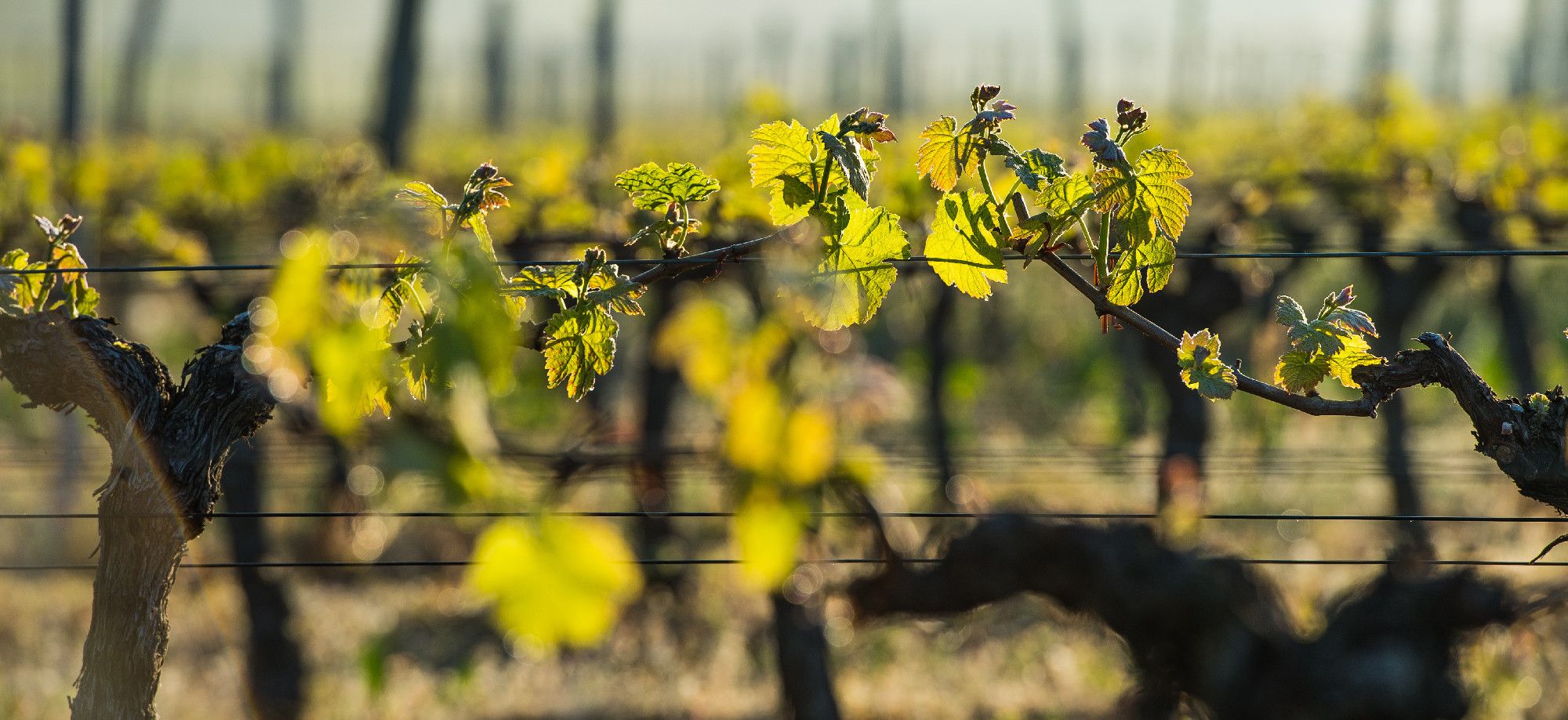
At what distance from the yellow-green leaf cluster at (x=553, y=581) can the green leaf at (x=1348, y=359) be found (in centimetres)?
125

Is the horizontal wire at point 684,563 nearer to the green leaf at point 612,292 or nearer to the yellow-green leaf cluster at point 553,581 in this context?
the green leaf at point 612,292

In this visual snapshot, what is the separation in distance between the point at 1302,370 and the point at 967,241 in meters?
0.56

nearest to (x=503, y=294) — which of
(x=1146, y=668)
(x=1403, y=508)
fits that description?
(x=1146, y=668)

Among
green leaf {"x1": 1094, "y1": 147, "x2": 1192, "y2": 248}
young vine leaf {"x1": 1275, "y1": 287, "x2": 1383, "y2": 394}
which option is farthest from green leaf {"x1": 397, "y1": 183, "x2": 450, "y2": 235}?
young vine leaf {"x1": 1275, "y1": 287, "x2": 1383, "y2": 394}

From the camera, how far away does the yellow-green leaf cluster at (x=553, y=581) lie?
0.56 m

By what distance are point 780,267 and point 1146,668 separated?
283 centimetres

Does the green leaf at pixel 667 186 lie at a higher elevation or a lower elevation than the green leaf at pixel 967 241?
higher

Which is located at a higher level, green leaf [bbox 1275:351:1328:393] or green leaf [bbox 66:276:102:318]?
green leaf [bbox 66:276:102:318]

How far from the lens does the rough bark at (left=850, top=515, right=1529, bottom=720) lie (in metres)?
2.84

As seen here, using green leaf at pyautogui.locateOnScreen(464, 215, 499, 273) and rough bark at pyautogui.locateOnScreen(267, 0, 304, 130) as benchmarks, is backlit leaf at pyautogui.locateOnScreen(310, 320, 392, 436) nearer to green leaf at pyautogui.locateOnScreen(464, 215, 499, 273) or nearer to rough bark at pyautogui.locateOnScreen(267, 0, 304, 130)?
green leaf at pyautogui.locateOnScreen(464, 215, 499, 273)

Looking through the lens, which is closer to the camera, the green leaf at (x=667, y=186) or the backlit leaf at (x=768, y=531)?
the backlit leaf at (x=768, y=531)

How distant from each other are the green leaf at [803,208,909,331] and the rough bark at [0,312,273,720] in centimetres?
105

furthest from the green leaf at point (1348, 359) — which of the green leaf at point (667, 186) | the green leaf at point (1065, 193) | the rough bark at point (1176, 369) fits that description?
the rough bark at point (1176, 369)

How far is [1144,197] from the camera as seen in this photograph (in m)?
1.29
